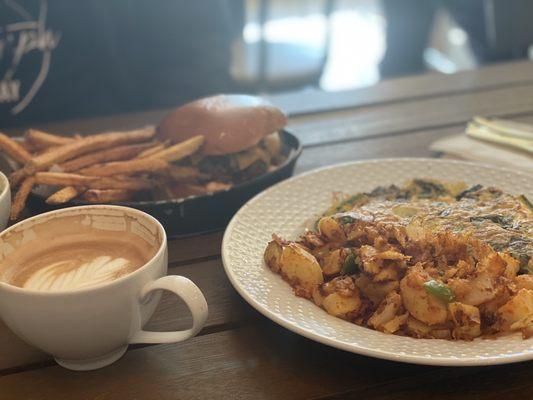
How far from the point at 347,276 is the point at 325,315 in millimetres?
76

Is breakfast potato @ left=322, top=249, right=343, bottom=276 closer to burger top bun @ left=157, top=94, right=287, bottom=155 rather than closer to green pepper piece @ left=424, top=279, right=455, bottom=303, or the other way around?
green pepper piece @ left=424, top=279, right=455, bottom=303

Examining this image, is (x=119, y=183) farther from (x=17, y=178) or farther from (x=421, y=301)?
(x=421, y=301)

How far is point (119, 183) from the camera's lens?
46.6 inches

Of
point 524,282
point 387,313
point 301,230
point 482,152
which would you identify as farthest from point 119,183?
point 482,152

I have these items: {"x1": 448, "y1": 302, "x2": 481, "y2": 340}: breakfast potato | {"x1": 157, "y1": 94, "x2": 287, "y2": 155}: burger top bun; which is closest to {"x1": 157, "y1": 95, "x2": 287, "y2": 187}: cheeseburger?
{"x1": 157, "y1": 94, "x2": 287, "y2": 155}: burger top bun

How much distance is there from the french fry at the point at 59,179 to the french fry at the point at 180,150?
0.48 feet

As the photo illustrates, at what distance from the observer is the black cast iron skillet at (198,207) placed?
1.14 metres

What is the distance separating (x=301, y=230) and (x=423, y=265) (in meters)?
0.30

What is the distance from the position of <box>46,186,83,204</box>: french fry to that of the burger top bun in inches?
10.3

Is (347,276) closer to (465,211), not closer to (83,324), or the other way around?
(465,211)

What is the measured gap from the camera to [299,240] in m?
1.10

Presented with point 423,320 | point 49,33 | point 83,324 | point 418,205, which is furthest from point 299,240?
point 49,33

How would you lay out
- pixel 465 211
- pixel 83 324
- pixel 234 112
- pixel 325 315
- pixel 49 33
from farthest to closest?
pixel 49 33 → pixel 234 112 → pixel 465 211 → pixel 325 315 → pixel 83 324

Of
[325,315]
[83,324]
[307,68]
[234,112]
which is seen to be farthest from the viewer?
[307,68]
